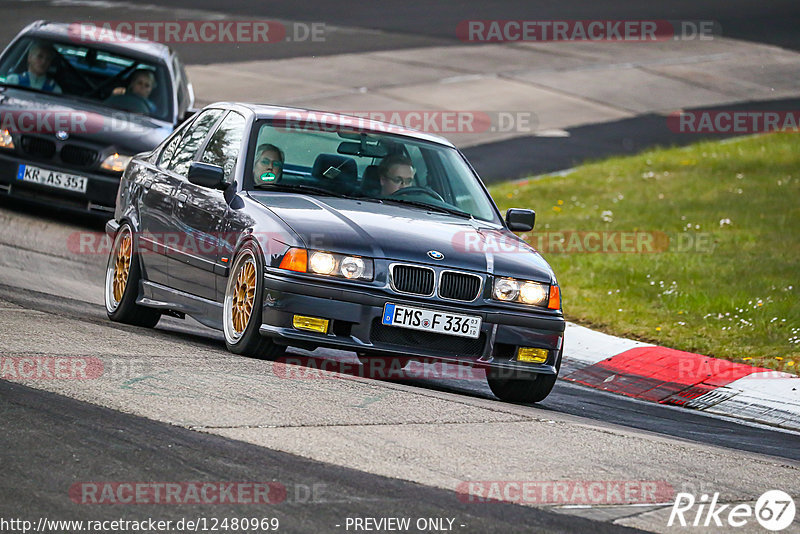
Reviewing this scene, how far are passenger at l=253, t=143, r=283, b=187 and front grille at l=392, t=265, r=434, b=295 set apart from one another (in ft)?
4.28

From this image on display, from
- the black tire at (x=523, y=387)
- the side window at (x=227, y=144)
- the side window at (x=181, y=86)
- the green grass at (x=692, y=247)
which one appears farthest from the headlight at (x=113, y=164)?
the black tire at (x=523, y=387)

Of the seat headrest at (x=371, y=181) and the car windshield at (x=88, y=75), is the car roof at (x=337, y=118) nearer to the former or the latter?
the seat headrest at (x=371, y=181)

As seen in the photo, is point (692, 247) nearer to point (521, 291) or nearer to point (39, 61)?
point (39, 61)

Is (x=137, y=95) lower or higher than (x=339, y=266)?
higher

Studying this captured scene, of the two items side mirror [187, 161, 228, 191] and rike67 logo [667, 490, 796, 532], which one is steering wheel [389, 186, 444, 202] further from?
rike67 logo [667, 490, 796, 532]

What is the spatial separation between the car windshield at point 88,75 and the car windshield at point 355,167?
579 cm

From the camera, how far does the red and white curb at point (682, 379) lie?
31.4ft

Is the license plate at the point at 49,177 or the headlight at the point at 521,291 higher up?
the license plate at the point at 49,177

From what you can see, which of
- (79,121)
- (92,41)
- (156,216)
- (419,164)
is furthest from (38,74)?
(419,164)

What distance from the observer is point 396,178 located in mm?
8914

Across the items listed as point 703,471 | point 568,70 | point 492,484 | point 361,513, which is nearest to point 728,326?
point 703,471

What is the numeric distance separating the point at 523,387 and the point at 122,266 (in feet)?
10.0

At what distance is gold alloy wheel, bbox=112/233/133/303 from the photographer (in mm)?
9656

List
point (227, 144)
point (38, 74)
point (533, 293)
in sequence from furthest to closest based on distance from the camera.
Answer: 1. point (38, 74)
2. point (227, 144)
3. point (533, 293)
